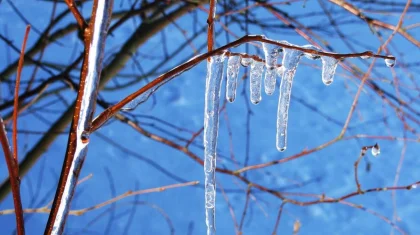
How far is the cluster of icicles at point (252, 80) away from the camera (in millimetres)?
421

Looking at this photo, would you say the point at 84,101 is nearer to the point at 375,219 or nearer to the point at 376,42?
the point at 375,219

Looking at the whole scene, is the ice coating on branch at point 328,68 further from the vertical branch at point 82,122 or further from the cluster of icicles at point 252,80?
the vertical branch at point 82,122

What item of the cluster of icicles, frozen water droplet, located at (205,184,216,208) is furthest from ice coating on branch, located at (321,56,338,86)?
frozen water droplet, located at (205,184,216,208)

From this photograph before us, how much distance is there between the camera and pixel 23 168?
130cm

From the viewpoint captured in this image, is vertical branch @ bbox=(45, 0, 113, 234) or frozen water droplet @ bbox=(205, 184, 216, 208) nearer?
vertical branch @ bbox=(45, 0, 113, 234)

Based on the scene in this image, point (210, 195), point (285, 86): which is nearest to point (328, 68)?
point (285, 86)

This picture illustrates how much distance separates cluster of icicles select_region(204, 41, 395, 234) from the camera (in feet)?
1.38

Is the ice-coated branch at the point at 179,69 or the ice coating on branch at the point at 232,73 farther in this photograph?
the ice coating on branch at the point at 232,73

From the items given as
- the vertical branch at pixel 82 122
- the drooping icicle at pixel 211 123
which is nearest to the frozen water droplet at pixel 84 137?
the vertical branch at pixel 82 122

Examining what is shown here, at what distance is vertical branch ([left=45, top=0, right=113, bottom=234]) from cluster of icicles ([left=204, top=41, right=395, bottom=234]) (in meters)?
0.11

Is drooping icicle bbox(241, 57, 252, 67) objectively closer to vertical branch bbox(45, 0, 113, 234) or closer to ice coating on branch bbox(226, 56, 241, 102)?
ice coating on branch bbox(226, 56, 241, 102)

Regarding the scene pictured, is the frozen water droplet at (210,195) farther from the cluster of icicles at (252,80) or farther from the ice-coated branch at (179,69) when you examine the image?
the ice-coated branch at (179,69)

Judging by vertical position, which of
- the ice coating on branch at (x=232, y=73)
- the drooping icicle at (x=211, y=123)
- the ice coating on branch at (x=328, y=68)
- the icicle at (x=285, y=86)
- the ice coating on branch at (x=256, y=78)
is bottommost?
the drooping icicle at (x=211, y=123)

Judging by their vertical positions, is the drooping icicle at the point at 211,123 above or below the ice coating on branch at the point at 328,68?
below
